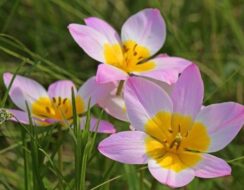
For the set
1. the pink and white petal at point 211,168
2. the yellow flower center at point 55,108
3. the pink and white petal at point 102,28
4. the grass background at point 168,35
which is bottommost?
the grass background at point 168,35

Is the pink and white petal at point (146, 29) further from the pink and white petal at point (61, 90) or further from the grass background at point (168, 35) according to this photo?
the grass background at point (168, 35)

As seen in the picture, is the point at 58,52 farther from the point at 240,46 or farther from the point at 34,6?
the point at 240,46

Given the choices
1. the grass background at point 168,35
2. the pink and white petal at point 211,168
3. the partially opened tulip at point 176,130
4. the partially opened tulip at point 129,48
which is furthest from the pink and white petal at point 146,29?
the grass background at point 168,35

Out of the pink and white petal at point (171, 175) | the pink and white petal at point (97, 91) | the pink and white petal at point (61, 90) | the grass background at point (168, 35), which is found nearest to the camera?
the pink and white petal at point (171, 175)

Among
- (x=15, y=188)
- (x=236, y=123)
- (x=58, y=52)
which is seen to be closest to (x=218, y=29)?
(x=58, y=52)

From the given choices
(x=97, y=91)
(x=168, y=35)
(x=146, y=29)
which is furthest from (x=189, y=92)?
(x=168, y=35)

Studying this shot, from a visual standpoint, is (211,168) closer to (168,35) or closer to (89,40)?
(89,40)
